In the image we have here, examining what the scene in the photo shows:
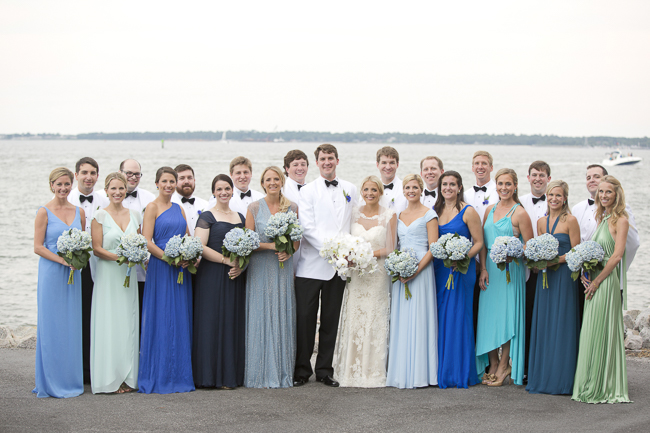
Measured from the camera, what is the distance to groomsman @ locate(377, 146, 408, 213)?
7.61m

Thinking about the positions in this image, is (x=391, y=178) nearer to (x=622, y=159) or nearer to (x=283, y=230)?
(x=283, y=230)

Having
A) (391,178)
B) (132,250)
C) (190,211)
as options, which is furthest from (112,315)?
(391,178)

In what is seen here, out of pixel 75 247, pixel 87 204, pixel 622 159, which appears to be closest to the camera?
pixel 75 247

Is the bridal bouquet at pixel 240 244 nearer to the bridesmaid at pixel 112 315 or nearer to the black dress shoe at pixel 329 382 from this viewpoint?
the bridesmaid at pixel 112 315

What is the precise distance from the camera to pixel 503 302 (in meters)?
6.81

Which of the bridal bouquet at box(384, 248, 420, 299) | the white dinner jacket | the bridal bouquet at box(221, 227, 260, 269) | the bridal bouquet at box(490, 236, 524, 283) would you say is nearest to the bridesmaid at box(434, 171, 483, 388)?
the bridal bouquet at box(490, 236, 524, 283)

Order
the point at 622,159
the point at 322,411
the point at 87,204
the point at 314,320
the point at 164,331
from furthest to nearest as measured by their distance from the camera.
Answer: the point at 622,159
the point at 87,204
the point at 314,320
the point at 164,331
the point at 322,411

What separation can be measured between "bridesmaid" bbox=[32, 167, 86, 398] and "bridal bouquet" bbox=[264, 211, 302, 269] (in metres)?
2.15

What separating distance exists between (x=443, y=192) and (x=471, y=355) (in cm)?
190

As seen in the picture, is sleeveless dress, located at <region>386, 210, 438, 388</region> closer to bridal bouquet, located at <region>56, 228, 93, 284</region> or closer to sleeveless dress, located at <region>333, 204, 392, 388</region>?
sleeveless dress, located at <region>333, 204, 392, 388</region>

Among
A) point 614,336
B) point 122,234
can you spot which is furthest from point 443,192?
point 122,234

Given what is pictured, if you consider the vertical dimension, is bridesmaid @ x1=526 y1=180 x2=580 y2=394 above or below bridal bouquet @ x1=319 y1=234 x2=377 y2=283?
below

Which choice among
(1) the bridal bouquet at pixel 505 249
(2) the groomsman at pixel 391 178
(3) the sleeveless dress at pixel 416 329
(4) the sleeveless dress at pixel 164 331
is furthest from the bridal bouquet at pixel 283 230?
(1) the bridal bouquet at pixel 505 249

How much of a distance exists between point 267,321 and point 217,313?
1.84ft
